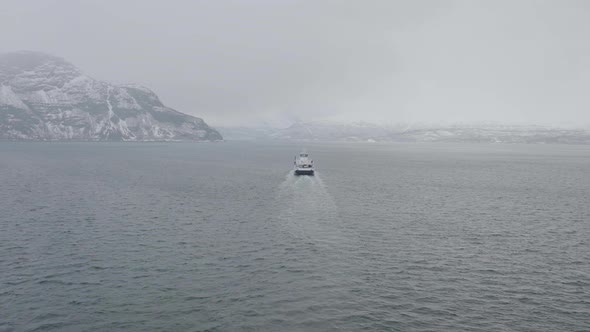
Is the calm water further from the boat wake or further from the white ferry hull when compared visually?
the white ferry hull

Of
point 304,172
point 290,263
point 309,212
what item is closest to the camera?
point 290,263

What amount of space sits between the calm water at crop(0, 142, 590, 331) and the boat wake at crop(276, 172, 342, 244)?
1.86ft

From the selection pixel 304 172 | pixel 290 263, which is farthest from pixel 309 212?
pixel 304 172

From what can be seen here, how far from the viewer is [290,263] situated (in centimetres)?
5797

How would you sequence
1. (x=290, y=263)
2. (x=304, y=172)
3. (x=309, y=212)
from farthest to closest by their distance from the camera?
1. (x=304, y=172)
2. (x=309, y=212)
3. (x=290, y=263)

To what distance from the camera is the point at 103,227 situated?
254ft

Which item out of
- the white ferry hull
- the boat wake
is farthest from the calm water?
the white ferry hull

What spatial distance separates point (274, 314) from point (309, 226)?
1524 inches

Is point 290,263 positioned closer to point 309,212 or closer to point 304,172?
point 309,212

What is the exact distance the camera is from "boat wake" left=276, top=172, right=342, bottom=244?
246 ft

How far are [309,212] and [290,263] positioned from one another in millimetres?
37282

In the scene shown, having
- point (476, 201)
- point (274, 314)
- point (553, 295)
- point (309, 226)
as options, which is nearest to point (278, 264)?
point (274, 314)

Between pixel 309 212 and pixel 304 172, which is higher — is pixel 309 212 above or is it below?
below

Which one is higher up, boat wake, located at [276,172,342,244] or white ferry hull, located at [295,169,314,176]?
white ferry hull, located at [295,169,314,176]
